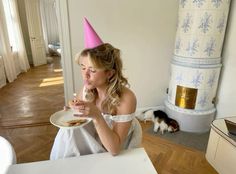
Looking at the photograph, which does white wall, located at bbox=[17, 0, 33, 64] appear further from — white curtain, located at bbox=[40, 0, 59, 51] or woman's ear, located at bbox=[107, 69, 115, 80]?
woman's ear, located at bbox=[107, 69, 115, 80]

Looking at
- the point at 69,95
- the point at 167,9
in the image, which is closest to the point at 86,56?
the point at 69,95

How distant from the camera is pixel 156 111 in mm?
2566

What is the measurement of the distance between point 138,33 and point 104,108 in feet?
5.20

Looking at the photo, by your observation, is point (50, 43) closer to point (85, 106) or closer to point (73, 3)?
point (73, 3)

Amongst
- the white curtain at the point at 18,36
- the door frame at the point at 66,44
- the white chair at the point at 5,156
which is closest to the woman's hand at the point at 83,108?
the white chair at the point at 5,156

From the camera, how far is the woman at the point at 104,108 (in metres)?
0.87

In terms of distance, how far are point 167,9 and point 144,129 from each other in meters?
1.46

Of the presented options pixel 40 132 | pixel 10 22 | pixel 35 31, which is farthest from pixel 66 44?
pixel 35 31

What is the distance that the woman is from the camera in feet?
2.85

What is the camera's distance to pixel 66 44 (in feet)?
7.30

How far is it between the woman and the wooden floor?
39.7 inches

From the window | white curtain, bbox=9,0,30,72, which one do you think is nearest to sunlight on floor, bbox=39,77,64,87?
white curtain, bbox=9,0,30,72

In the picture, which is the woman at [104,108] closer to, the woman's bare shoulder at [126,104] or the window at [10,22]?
the woman's bare shoulder at [126,104]

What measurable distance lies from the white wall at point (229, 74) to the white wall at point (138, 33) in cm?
60
